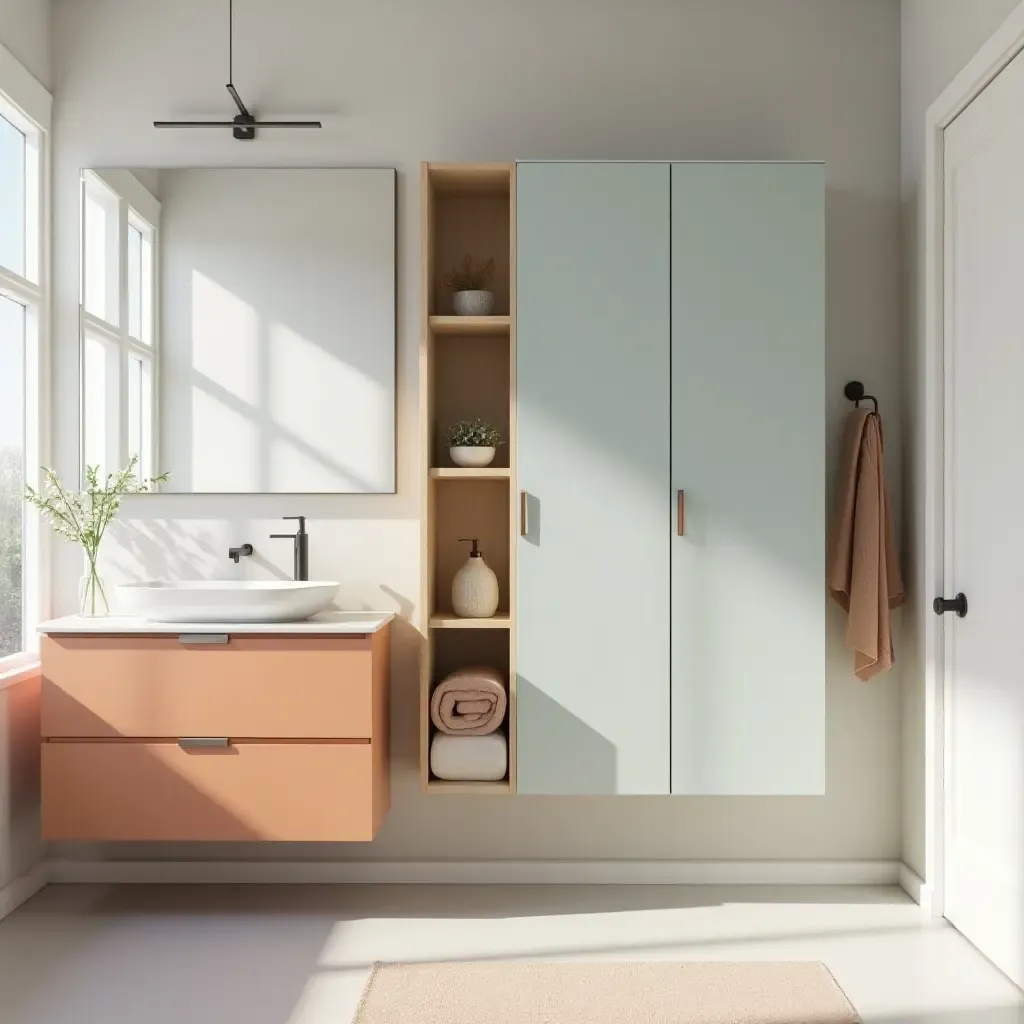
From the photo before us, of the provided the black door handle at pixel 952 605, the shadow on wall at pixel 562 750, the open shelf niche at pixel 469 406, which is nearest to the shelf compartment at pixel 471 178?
the open shelf niche at pixel 469 406

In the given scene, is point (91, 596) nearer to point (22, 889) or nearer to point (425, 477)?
point (22, 889)

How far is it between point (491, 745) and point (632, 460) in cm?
88

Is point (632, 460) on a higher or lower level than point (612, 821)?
higher

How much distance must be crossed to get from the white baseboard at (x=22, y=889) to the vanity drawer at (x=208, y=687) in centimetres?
55

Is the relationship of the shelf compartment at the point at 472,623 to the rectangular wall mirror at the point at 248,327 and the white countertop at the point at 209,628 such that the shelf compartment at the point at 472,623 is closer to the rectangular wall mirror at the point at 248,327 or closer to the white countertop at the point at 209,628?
the white countertop at the point at 209,628

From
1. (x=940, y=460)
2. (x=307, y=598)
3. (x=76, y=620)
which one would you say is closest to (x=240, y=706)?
(x=307, y=598)

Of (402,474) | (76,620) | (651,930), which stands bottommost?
(651,930)

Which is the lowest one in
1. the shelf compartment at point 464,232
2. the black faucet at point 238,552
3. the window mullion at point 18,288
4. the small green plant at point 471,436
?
the black faucet at point 238,552

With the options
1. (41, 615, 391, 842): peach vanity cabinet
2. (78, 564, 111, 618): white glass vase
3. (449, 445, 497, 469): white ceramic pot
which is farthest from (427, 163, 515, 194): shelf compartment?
(78, 564, 111, 618): white glass vase

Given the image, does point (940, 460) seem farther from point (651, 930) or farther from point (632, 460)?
point (651, 930)

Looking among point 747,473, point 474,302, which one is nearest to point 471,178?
point 474,302

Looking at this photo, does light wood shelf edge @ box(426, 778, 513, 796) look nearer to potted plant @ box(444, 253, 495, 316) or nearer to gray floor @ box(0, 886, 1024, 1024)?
gray floor @ box(0, 886, 1024, 1024)

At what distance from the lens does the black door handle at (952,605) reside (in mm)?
2527

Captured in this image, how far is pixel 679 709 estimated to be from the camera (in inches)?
104
